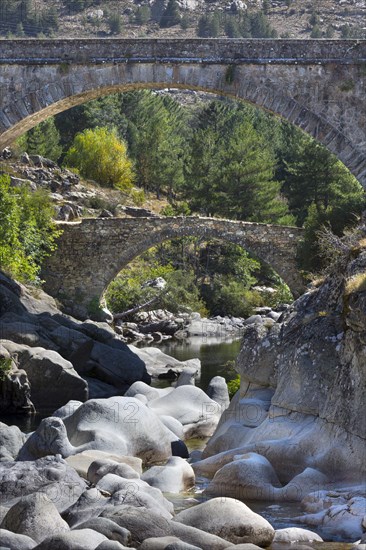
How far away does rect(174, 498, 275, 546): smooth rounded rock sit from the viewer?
41.7 feet

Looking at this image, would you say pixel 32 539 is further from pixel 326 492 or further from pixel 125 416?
pixel 125 416

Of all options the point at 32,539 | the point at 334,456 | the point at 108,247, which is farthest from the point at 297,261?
the point at 32,539

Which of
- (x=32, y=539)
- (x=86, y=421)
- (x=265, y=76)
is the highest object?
(x=265, y=76)

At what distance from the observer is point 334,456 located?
1472cm

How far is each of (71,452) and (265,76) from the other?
36.7ft

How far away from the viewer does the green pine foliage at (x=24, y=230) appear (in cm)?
3228

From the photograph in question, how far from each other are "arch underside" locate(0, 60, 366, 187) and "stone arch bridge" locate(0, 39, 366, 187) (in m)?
0.02

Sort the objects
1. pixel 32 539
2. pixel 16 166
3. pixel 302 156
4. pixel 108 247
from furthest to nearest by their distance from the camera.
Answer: pixel 302 156 < pixel 16 166 < pixel 108 247 < pixel 32 539

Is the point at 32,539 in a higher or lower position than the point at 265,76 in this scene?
lower

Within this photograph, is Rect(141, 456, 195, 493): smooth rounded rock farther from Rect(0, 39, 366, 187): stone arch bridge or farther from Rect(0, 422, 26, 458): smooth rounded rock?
Rect(0, 39, 366, 187): stone arch bridge

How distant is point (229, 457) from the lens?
1619 centimetres

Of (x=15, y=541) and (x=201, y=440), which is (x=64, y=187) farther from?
(x=15, y=541)

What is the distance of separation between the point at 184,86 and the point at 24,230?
10.3 metres

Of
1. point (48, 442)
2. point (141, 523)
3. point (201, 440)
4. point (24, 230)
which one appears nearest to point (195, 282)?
point (24, 230)
